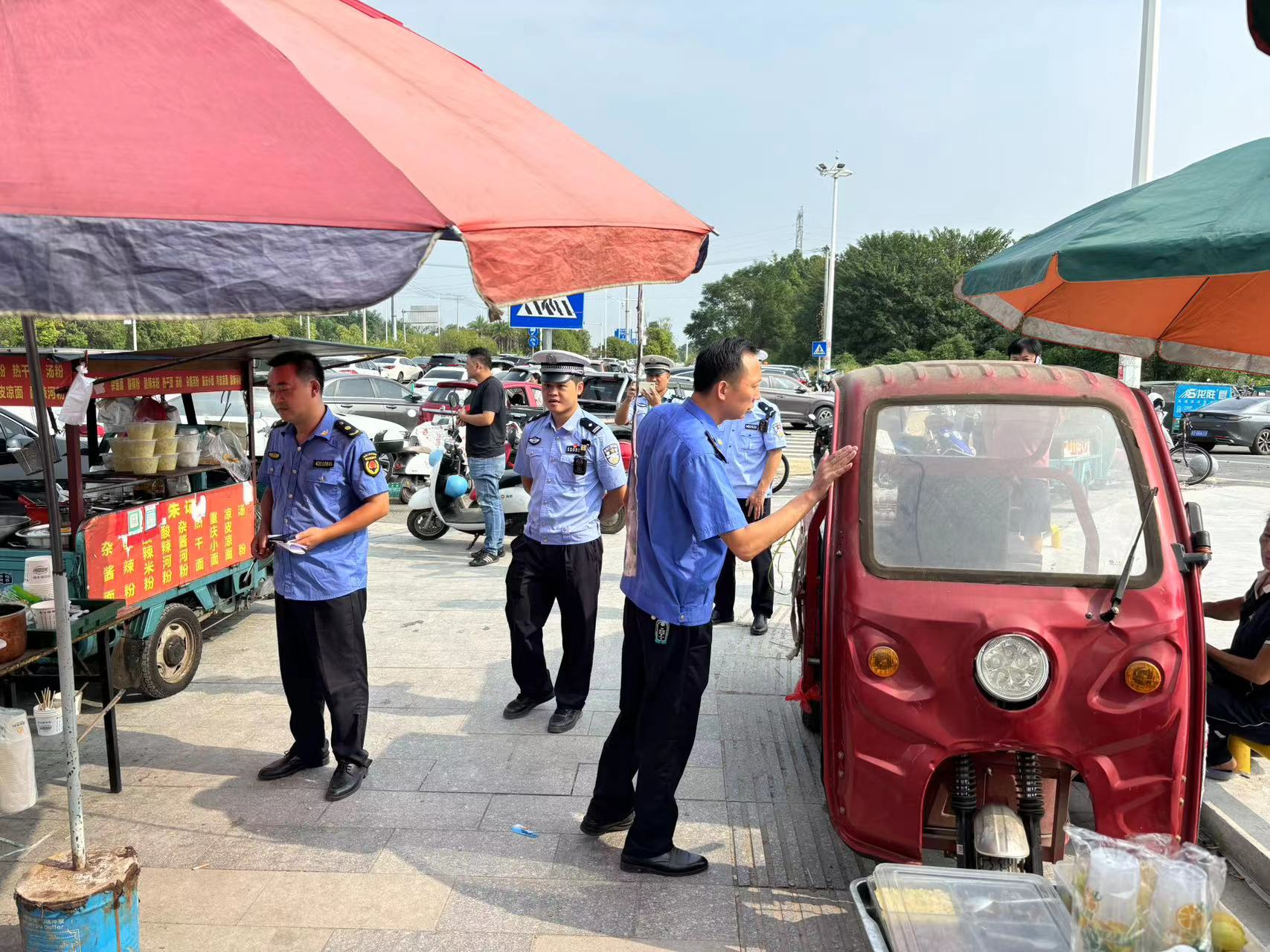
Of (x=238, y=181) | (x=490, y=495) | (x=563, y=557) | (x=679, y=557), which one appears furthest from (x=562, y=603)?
(x=490, y=495)

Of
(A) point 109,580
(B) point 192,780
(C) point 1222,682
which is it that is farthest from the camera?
(A) point 109,580

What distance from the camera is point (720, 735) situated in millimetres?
5059

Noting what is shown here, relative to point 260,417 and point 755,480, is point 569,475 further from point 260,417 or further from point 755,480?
point 260,417

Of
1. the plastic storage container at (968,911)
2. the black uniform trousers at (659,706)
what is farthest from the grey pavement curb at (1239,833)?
the black uniform trousers at (659,706)

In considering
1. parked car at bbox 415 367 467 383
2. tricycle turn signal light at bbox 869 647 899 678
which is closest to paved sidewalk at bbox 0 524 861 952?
tricycle turn signal light at bbox 869 647 899 678

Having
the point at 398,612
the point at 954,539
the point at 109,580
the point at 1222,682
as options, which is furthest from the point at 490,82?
the point at 398,612

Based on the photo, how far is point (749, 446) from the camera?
21.8 feet

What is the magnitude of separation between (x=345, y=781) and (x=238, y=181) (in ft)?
9.76

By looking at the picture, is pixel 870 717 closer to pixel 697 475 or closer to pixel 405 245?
pixel 697 475

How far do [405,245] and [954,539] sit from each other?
2114 mm

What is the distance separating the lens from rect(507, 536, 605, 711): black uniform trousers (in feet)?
16.8

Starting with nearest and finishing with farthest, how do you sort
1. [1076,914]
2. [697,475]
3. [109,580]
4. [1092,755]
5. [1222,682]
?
[1076,914], [1092,755], [697,475], [1222,682], [109,580]

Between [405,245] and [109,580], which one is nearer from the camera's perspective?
[405,245]

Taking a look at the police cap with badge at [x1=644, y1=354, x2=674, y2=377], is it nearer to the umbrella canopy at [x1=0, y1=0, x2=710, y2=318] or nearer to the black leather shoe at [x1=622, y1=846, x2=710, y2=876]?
the black leather shoe at [x1=622, y1=846, x2=710, y2=876]
